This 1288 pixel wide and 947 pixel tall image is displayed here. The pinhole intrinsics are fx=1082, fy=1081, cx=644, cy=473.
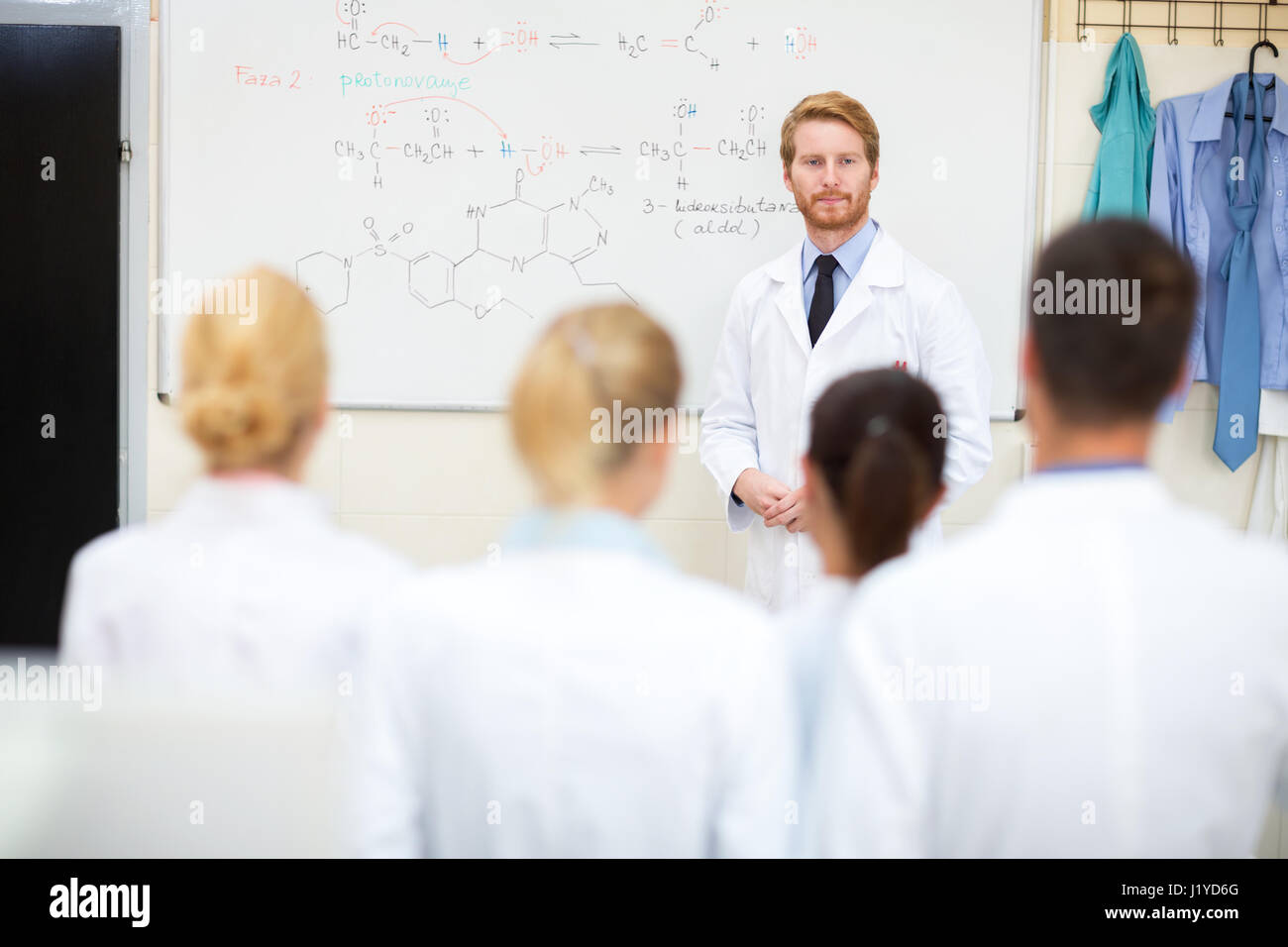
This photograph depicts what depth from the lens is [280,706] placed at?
1.03m

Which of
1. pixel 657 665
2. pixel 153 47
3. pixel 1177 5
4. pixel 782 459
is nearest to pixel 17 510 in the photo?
pixel 153 47

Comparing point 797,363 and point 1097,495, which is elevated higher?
point 797,363

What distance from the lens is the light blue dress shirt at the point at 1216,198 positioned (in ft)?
8.21

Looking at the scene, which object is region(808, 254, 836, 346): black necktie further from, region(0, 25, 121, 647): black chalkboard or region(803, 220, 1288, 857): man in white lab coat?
region(0, 25, 121, 647): black chalkboard

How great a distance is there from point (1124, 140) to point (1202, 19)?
372 mm

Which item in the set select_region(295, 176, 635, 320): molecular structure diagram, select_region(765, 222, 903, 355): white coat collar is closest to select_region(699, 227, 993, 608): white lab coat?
select_region(765, 222, 903, 355): white coat collar

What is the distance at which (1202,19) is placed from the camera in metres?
2.56

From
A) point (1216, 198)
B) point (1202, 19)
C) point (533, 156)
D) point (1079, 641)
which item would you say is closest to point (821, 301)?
point (533, 156)

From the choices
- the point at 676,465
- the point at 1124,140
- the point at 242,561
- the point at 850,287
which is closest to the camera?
the point at 242,561

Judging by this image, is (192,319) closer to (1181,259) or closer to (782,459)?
(1181,259)

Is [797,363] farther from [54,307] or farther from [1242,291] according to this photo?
[54,307]

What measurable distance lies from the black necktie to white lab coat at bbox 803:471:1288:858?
136 centimetres

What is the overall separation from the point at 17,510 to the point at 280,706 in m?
1.97

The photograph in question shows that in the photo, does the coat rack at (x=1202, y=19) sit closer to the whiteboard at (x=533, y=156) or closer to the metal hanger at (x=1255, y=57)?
the metal hanger at (x=1255, y=57)
